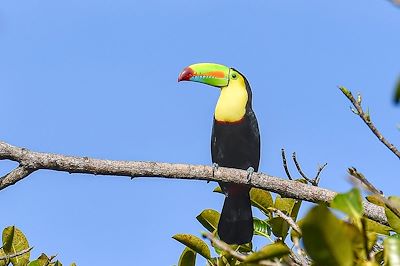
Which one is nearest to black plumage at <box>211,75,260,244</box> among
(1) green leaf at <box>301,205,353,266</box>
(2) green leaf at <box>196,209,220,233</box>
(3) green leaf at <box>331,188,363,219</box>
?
(2) green leaf at <box>196,209,220,233</box>

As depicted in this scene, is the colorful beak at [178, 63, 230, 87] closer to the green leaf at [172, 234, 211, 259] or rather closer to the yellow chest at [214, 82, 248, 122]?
the yellow chest at [214, 82, 248, 122]

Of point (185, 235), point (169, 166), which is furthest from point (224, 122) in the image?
point (185, 235)

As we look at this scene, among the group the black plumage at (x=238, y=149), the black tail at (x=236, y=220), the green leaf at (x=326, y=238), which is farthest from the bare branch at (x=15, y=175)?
the green leaf at (x=326, y=238)

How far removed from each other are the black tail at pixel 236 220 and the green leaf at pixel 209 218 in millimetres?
1357

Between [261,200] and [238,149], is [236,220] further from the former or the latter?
[261,200]

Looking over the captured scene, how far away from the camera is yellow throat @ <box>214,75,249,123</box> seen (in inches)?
280

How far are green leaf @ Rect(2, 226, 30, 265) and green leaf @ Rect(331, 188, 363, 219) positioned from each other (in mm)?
2856

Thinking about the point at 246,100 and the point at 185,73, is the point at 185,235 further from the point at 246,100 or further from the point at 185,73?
the point at 185,73

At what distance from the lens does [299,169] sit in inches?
157

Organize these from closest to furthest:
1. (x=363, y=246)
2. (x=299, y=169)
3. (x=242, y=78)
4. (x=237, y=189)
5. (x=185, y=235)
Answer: (x=363, y=246) < (x=185, y=235) < (x=299, y=169) < (x=237, y=189) < (x=242, y=78)

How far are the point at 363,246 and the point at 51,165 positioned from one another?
3.20 m

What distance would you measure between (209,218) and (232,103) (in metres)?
3.45

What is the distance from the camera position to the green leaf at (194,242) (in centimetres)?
312

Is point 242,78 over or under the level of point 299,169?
over
